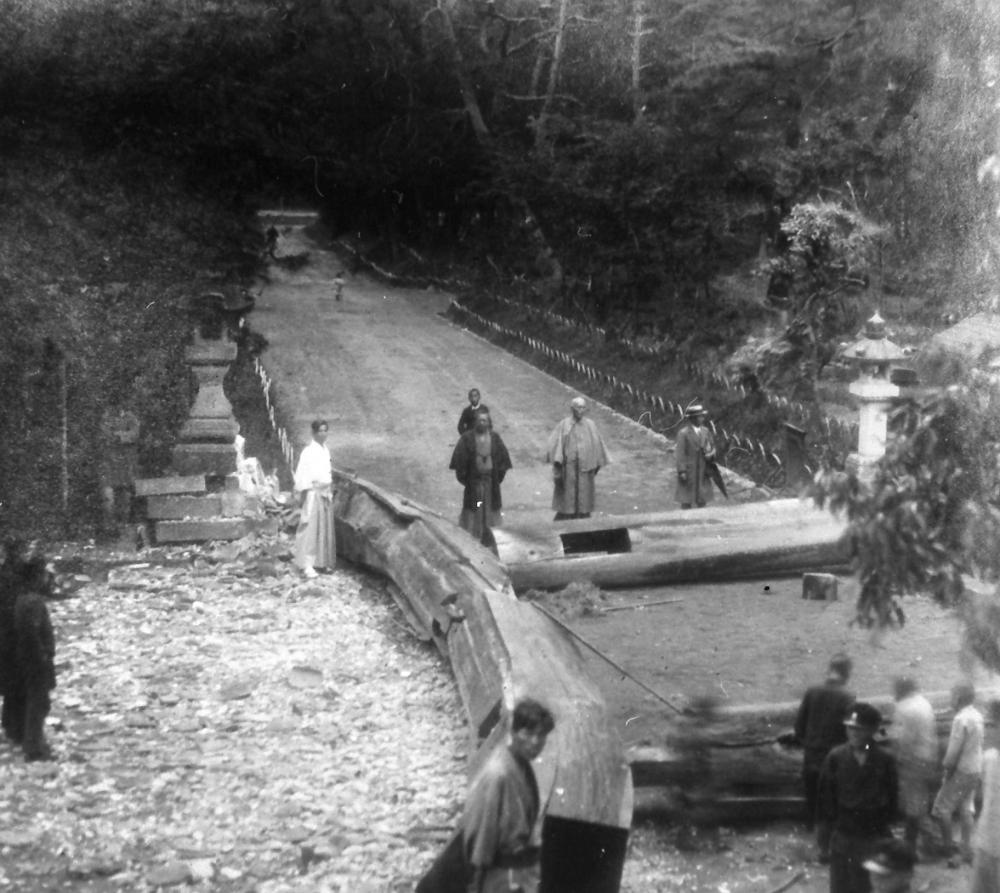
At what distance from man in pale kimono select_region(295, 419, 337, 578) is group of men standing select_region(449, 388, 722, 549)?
1429mm

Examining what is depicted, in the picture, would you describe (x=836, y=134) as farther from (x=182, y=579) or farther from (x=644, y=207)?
(x=182, y=579)

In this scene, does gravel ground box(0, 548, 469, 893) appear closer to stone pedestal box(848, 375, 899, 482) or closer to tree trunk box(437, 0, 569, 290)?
stone pedestal box(848, 375, 899, 482)

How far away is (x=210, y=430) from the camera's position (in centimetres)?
1180

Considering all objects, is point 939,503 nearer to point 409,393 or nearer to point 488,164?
point 488,164

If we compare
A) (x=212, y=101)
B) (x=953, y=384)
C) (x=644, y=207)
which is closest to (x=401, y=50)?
(x=212, y=101)

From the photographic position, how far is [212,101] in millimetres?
12648

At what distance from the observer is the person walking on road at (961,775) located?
20.2 feet

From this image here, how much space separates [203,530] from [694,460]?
15.1 feet

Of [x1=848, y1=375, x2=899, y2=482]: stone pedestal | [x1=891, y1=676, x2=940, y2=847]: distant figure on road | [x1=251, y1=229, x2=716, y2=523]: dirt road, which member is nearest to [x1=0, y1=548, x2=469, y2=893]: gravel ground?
[x1=891, y1=676, x2=940, y2=847]: distant figure on road

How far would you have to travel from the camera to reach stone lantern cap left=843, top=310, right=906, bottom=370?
39.2ft

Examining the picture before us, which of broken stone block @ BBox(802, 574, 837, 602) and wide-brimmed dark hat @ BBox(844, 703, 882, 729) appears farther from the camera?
broken stone block @ BBox(802, 574, 837, 602)

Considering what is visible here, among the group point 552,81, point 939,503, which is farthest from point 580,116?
point 939,503

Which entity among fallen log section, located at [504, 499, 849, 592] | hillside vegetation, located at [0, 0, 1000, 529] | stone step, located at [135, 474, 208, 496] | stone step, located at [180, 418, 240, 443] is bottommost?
fallen log section, located at [504, 499, 849, 592]

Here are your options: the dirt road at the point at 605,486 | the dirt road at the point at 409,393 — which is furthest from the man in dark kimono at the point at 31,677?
the dirt road at the point at 409,393
